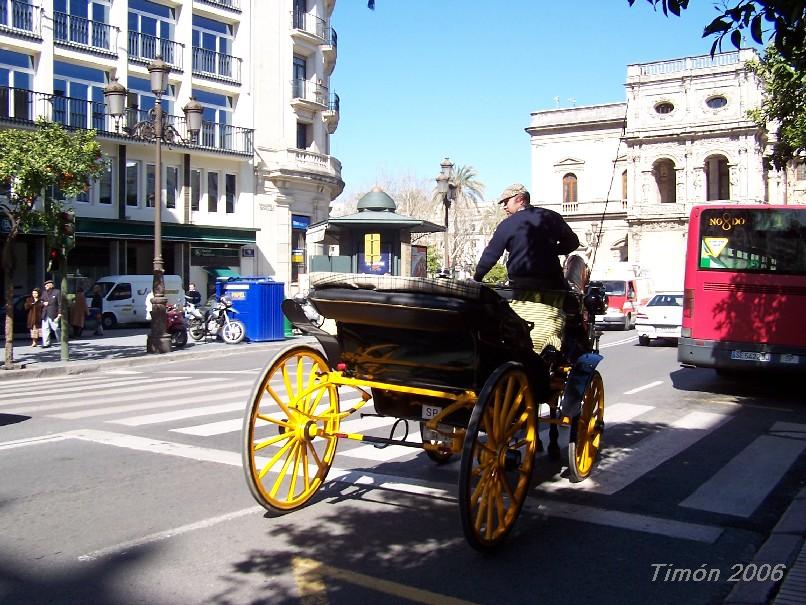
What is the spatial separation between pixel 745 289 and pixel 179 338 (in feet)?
48.4

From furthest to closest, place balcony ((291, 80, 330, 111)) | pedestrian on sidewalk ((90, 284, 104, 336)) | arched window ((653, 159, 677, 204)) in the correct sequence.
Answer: arched window ((653, 159, 677, 204)) → balcony ((291, 80, 330, 111)) → pedestrian on sidewalk ((90, 284, 104, 336))

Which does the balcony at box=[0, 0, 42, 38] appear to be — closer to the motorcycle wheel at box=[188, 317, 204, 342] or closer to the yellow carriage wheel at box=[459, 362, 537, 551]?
the motorcycle wheel at box=[188, 317, 204, 342]

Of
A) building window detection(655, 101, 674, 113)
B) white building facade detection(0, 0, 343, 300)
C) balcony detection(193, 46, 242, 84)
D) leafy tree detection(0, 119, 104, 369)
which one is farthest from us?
building window detection(655, 101, 674, 113)

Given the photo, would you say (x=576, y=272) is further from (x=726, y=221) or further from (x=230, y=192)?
(x=230, y=192)

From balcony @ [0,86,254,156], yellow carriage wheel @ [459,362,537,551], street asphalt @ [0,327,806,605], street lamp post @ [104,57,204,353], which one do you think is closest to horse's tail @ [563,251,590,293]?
yellow carriage wheel @ [459,362,537,551]

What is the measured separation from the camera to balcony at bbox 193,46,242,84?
3341 centimetres

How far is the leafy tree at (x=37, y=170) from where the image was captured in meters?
14.7

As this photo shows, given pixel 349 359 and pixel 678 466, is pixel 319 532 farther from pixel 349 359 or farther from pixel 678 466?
pixel 678 466

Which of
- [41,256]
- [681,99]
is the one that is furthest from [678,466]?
[681,99]

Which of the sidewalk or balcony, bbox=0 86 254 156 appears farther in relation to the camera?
balcony, bbox=0 86 254 156

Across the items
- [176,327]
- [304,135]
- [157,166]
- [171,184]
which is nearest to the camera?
[157,166]

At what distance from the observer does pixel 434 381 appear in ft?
16.4

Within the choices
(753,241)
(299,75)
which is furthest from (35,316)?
(299,75)

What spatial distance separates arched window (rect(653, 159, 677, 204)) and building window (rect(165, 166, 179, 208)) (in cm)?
3455
